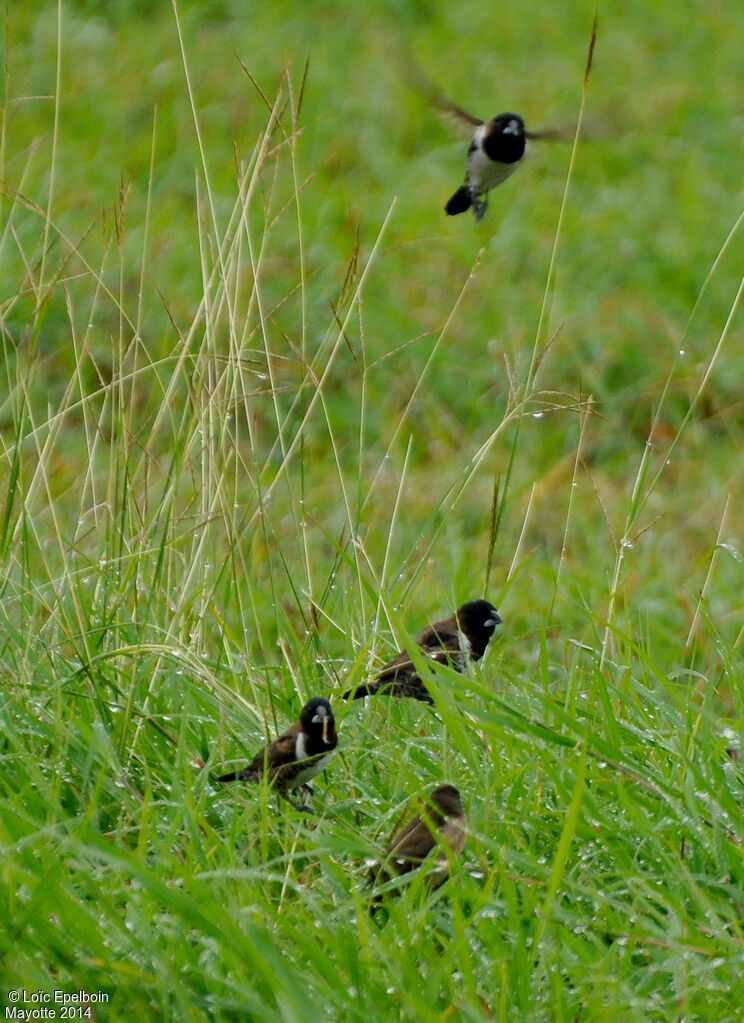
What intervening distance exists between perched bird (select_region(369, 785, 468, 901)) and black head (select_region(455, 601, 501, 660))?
132 centimetres

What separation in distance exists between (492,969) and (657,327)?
639 centimetres

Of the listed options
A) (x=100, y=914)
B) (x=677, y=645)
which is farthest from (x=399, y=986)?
(x=677, y=645)

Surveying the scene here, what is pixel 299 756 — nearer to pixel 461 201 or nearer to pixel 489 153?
pixel 489 153

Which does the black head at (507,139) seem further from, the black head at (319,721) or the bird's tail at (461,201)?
the black head at (319,721)

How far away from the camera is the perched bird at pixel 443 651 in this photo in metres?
3.69

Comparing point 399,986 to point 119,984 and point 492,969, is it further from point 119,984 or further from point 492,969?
point 119,984

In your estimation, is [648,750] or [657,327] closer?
[648,750]

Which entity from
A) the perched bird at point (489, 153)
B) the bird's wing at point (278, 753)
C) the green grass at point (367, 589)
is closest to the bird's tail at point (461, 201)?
the perched bird at point (489, 153)

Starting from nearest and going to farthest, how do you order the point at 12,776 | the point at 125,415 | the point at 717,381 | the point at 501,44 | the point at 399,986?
the point at 399,986, the point at 12,776, the point at 125,415, the point at 717,381, the point at 501,44

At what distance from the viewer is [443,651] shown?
3.73m

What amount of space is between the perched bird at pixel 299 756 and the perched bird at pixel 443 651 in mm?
328

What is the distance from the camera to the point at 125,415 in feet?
12.9

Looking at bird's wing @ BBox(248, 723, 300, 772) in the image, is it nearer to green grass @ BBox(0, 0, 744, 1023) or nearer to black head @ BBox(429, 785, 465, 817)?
green grass @ BBox(0, 0, 744, 1023)

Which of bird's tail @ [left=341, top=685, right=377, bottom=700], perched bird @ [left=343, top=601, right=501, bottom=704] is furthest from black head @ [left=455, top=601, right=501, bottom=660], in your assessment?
bird's tail @ [left=341, top=685, right=377, bottom=700]
